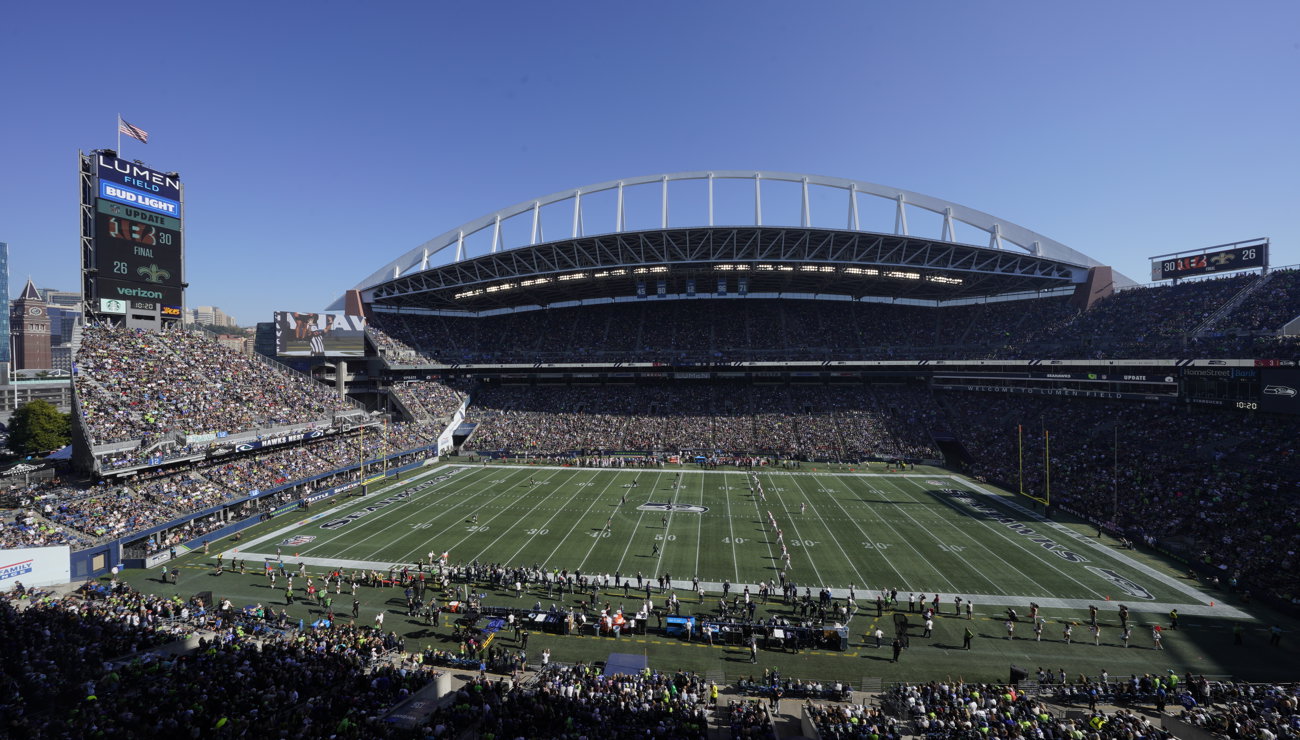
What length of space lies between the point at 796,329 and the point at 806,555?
135 feet

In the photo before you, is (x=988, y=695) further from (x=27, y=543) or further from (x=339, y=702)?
(x=27, y=543)

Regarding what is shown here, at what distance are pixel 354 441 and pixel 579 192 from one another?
31820 mm

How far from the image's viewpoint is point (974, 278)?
5503cm

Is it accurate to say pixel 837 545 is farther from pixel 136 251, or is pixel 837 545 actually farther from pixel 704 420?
pixel 136 251

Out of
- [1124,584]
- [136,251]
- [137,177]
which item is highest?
[137,177]

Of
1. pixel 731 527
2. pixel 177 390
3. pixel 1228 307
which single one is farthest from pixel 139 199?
pixel 1228 307

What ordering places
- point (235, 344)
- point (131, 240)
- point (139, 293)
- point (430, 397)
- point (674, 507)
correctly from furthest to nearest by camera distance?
point (235, 344) → point (430, 397) → point (139, 293) → point (131, 240) → point (674, 507)

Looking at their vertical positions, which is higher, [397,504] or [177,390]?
[177,390]

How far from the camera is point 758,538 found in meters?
27.1

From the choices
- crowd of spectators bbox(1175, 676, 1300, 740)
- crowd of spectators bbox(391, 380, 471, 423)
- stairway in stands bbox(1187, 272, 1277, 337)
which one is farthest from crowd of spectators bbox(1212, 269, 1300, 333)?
crowd of spectators bbox(391, 380, 471, 423)

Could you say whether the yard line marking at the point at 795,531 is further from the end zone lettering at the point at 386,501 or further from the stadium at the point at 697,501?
the end zone lettering at the point at 386,501

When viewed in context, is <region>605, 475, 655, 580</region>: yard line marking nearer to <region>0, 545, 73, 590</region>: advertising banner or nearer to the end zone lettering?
the end zone lettering

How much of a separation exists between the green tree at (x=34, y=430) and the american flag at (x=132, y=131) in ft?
84.7

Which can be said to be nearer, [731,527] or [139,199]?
[731,527]
